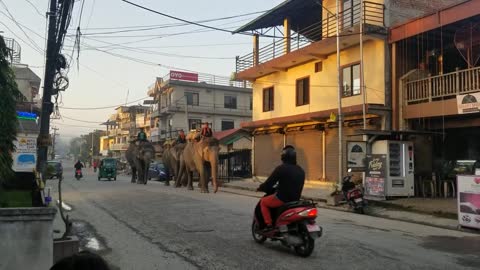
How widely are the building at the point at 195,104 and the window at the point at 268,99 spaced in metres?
26.0

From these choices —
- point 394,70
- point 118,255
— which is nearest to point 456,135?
point 394,70

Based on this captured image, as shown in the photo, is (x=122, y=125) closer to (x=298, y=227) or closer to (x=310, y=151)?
(x=310, y=151)

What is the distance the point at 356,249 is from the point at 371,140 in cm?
1034

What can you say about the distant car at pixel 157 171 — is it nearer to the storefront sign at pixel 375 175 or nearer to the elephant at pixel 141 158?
the elephant at pixel 141 158

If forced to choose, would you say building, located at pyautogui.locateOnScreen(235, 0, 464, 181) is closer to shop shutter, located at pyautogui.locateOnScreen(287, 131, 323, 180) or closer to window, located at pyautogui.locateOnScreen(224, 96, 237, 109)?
shop shutter, located at pyautogui.locateOnScreen(287, 131, 323, 180)

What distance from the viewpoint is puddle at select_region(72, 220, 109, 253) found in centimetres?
958

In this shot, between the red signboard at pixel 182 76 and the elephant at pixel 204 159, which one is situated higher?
the red signboard at pixel 182 76

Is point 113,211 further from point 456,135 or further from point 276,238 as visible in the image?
point 456,135

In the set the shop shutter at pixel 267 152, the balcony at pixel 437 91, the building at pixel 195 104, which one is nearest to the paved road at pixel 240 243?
the balcony at pixel 437 91

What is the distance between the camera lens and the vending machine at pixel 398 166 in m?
18.2

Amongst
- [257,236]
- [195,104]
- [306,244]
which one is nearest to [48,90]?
[257,236]

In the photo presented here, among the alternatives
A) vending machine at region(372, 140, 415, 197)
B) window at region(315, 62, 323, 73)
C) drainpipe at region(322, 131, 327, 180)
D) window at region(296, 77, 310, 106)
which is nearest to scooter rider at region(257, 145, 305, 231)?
vending machine at region(372, 140, 415, 197)

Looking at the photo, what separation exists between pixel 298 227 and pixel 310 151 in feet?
58.8

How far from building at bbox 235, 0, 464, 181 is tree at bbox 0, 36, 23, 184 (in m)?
13.9
